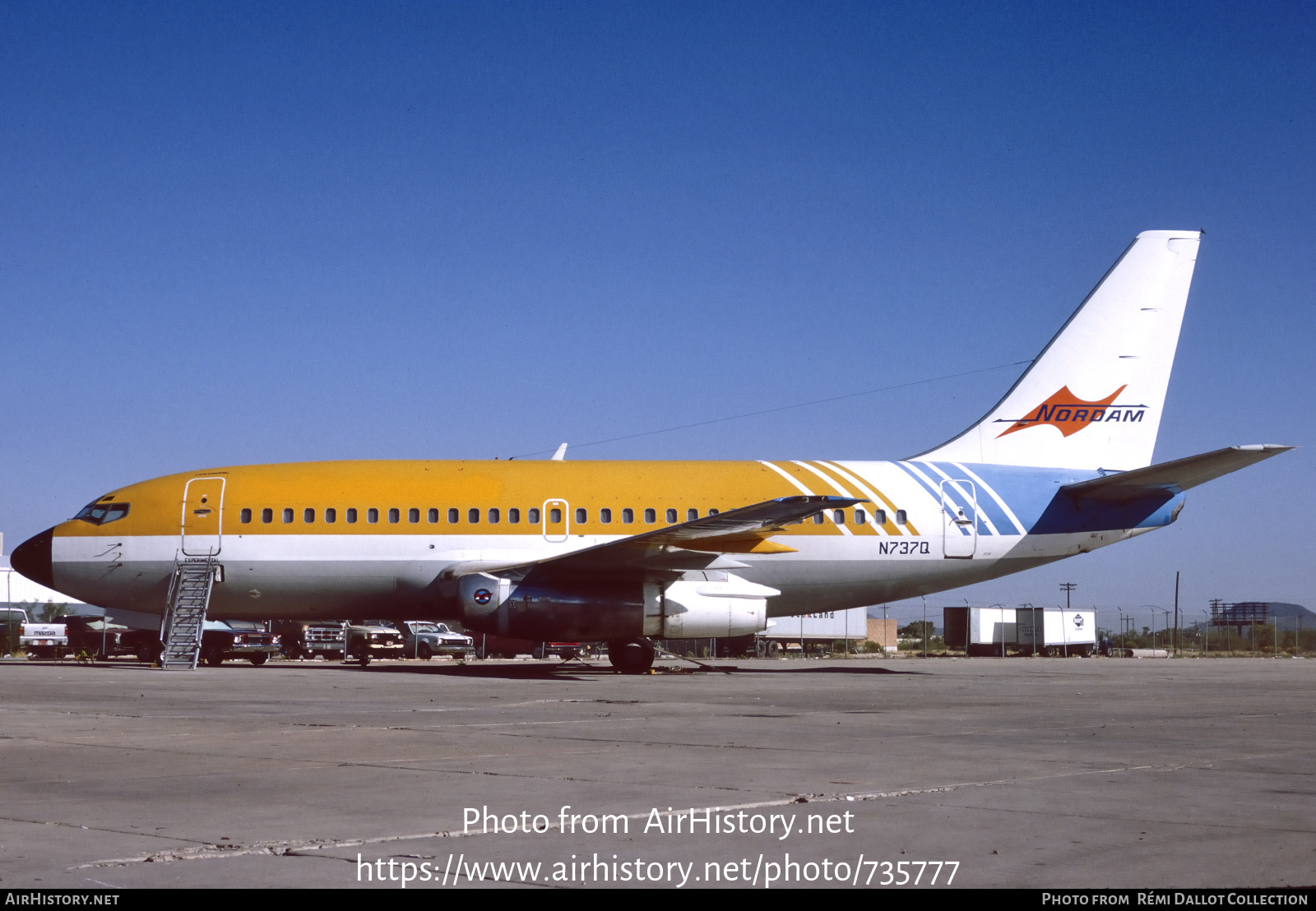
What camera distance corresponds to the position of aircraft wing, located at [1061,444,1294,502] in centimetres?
2442

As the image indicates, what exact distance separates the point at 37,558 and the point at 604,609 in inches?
510

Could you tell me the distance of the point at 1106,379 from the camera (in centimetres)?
2972

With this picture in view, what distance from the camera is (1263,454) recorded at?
24156 millimetres

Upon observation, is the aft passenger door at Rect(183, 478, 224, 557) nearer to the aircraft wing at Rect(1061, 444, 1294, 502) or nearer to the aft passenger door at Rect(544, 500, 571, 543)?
the aft passenger door at Rect(544, 500, 571, 543)

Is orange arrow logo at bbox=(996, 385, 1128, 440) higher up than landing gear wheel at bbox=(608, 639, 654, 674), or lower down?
higher up

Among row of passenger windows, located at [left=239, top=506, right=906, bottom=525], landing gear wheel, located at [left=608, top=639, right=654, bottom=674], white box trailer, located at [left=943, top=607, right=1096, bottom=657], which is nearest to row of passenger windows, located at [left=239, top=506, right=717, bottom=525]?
row of passenger windows, located at [left=239, top=506, right=906, bottom=525]

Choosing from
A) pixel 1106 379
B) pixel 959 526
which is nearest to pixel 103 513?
pixel 959 526

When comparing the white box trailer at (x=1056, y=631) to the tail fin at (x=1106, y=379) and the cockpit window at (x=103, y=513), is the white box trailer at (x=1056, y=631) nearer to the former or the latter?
the tail fin at (x=1106, y=379)

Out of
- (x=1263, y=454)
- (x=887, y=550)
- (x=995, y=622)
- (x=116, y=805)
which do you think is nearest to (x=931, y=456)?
(x=887, y=550)

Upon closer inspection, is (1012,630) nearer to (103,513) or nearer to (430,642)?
(430,642)

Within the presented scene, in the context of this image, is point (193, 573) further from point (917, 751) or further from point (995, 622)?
point (995, 622)

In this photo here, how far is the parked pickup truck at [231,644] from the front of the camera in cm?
3064

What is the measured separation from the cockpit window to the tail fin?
59.6 feet

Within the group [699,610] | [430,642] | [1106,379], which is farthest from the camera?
[430,642]
